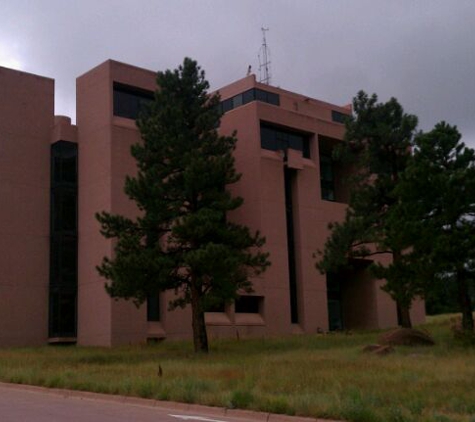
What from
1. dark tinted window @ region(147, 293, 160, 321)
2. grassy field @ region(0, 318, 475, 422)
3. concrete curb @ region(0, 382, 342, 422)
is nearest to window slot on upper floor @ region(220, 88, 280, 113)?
dark tinted window @ region(147, 293, 160, 321)

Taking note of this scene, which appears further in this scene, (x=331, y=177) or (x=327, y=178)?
(x=331, y=177)

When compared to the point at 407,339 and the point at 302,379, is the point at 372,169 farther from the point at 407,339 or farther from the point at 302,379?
the point at 302,379

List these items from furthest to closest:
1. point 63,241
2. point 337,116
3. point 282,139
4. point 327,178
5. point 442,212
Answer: point 337,116 → point 327,178 → point 282,139 → point 63,241 → point 442,212

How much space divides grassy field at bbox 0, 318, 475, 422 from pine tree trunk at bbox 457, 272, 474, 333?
110 cm

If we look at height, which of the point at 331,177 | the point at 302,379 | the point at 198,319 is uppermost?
the point at 331,177

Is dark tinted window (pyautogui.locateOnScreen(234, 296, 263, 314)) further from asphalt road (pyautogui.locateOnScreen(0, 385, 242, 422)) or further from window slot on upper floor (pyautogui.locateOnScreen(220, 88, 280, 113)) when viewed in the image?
asphalt road (pyautogui.locateOnScreen(0, 385, 242, 422))

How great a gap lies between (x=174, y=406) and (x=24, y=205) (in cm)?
2916

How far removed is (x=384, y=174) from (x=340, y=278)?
19494 millimetres

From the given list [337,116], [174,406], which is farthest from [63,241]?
[174,406]

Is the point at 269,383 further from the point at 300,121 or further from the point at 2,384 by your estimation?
the point at 300,121

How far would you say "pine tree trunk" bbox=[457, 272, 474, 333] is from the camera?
2983cm

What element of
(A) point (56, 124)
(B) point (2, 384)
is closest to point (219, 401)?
(B) point (2, 384)

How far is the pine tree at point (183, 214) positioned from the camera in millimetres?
30359

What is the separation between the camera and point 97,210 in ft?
136
